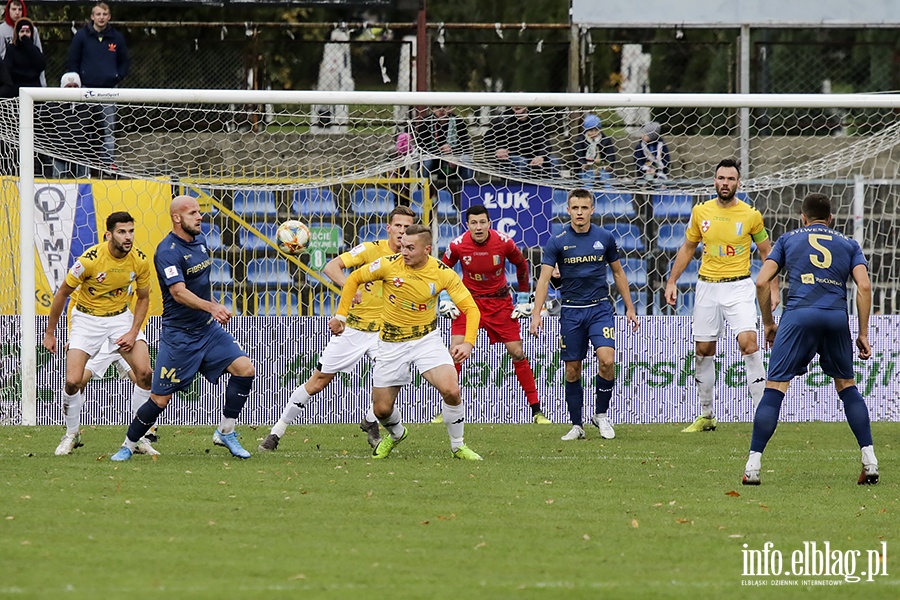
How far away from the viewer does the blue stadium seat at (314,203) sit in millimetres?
15016

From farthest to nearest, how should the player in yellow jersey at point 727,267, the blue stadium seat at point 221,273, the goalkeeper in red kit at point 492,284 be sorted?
the blue stadium seat at point 221,273, the goalkeeper in red kit at point 492,284, the player in yellow jersey at point 727,267

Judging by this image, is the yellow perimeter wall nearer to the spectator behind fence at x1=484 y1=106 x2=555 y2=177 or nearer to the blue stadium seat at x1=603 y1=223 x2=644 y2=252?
the spectator behind fence at x1=484 y1=106 x2=555 y2=177

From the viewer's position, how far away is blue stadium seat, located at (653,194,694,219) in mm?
15750

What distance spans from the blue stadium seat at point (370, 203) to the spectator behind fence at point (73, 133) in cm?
302

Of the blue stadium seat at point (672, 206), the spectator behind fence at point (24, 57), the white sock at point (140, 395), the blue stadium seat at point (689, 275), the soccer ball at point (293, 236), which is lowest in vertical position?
the white sock at point (140, 395)

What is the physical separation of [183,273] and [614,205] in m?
6.97

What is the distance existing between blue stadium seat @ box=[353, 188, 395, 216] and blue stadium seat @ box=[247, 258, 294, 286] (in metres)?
1.09

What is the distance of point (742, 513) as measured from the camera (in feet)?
25.8

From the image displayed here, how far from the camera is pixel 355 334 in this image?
37.1 ft

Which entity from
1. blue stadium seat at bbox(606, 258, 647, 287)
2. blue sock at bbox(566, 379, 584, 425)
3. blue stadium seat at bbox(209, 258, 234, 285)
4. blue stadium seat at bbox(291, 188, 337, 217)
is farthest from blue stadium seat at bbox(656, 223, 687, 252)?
blue stadium seat at bbox(209, 258, 234, 285)

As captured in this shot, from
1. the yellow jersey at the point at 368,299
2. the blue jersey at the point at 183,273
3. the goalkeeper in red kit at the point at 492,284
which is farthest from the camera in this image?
the goalkeeper in red kit at the point at 492,284

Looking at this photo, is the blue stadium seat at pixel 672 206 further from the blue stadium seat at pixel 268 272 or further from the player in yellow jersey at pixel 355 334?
the player in yellow jersey at pixel 355 334

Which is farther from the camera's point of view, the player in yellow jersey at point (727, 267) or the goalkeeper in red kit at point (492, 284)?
the goalkeeper in red kit at point (492, 284)

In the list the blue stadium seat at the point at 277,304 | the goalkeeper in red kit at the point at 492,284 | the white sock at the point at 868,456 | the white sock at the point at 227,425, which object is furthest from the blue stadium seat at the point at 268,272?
the white sock at the point at 868,456
